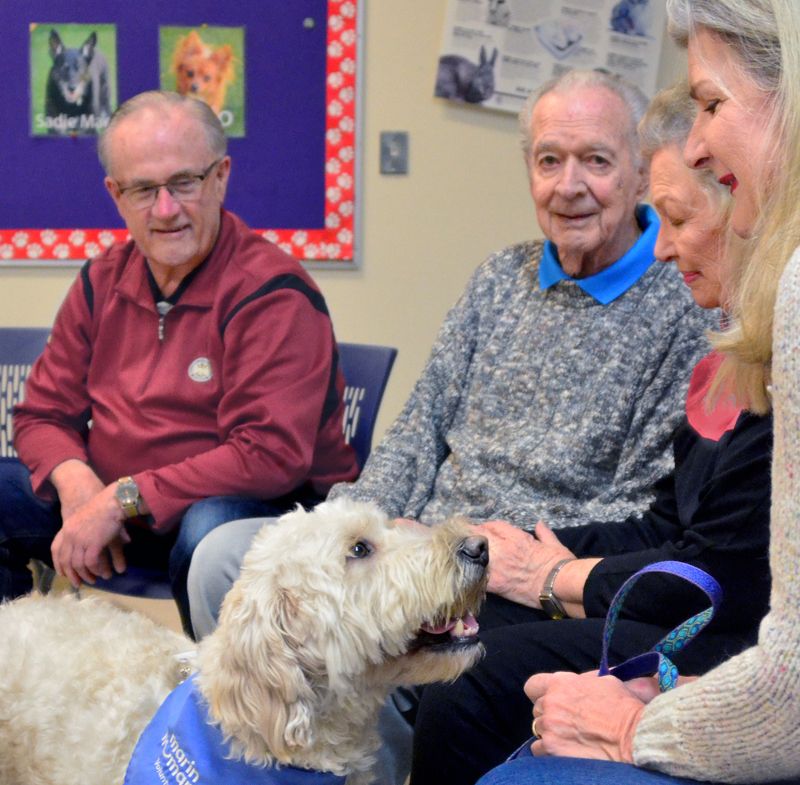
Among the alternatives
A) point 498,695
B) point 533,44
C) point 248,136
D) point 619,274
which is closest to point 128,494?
point 498,695

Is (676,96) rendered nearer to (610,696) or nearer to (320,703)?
(610,696)

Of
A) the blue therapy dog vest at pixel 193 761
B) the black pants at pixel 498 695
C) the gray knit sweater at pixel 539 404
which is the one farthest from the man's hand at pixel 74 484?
the black pants at pixel 498 695

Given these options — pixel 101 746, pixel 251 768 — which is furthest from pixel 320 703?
pixel 101 746

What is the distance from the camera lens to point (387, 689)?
1.61m

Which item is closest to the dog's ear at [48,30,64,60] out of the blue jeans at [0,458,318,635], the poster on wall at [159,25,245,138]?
the poster on wall at [159,25,245,138]

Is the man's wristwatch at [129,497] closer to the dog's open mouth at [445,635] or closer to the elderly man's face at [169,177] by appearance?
the elderly man's face at [169,177]

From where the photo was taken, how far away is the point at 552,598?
5.82 ft

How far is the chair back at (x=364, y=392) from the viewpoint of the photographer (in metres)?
2.53

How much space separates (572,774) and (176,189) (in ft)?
5.44

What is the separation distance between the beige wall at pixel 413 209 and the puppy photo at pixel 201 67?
1.48 feet

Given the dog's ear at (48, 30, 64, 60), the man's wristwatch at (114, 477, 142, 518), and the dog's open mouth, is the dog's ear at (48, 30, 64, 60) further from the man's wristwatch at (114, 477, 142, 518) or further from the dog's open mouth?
the dog's open mouth

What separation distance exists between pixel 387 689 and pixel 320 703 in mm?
138

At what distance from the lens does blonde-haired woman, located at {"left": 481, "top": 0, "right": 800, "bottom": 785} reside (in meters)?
0.96

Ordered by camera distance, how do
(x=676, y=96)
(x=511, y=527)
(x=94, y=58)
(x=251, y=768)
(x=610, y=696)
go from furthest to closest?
(x=94, y=58)
(x=511, y=527)
(x=676, y=96)
(x=251, y=768)
(x=610, y=696)
